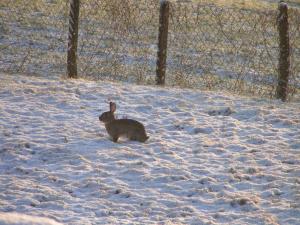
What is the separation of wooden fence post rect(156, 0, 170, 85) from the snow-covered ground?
2.18 ft

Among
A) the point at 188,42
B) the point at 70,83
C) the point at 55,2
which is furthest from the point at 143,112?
the point at 55,2

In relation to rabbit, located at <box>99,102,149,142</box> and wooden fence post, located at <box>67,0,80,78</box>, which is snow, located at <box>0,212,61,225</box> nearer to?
rabbit, located at <box>99,102,149,142</box>

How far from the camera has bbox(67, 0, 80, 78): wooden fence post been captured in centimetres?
1112

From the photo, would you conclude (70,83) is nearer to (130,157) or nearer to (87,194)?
(130,157)

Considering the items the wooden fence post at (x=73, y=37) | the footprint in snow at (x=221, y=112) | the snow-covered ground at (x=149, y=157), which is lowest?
the snow-covered ground at (x=149, y=157)

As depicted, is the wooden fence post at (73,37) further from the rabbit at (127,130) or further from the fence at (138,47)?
the rabbit at (127,130)

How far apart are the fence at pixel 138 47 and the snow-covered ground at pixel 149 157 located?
1.69m

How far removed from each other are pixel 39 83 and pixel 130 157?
345cm

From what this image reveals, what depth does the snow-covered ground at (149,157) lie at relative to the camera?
645 cm

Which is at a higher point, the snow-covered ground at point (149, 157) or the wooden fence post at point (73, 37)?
the wooden fence post at point (73, 37)

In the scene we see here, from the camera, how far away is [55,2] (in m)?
18.1

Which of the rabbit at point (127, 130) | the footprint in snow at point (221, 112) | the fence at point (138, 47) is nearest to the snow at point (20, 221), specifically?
the rabbit at point (127, 130)

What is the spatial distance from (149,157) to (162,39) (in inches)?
155

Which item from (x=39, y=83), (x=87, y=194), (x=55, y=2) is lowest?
(x=87, y=194)
